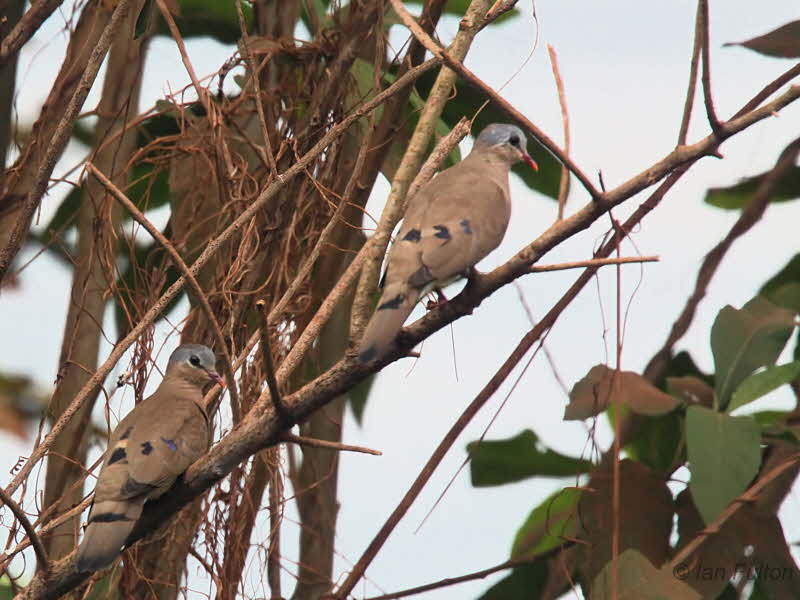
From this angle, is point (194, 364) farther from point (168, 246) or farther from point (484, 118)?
point (484, 118)

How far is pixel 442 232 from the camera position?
7.39ft

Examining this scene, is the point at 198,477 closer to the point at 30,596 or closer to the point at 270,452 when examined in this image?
the point at 30,596

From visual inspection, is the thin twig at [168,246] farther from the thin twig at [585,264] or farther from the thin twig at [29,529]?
the thin twig at [585,264]

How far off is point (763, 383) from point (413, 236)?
0.90m

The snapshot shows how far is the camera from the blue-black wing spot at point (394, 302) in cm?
200

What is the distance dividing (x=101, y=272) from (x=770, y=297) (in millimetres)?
1817

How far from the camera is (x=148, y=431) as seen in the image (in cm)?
247

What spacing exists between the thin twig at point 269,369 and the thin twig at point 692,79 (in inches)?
28.7

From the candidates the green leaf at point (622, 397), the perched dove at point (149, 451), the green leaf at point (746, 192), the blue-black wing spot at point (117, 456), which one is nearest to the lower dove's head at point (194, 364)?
the perched dove at point (149, 451)

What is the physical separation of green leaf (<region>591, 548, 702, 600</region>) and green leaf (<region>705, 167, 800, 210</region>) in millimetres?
1241

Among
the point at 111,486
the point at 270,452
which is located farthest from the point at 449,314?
the point at 270,452

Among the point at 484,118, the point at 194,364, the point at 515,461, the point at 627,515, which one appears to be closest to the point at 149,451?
the point at 194,364

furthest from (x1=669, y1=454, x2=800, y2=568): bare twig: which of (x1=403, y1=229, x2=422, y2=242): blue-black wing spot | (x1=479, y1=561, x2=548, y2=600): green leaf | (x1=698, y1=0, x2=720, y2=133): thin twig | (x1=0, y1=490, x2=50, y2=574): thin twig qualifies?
(x1=0, y1=490, x2=50, y2=574): thin twig

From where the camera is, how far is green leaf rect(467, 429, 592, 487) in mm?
2871
